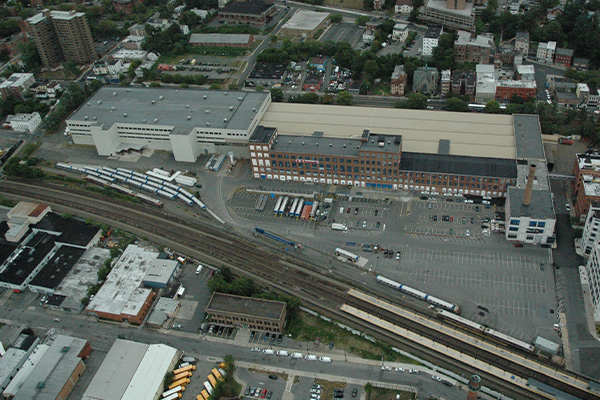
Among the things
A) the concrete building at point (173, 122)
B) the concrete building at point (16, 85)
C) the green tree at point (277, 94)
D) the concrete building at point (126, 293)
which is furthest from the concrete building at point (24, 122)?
the concrete building at point (126, 293)

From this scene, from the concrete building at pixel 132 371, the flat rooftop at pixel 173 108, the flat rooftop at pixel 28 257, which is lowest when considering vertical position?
the flat rooftop at pixel 28 257

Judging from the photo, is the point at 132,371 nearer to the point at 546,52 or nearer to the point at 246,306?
the point at 246,306

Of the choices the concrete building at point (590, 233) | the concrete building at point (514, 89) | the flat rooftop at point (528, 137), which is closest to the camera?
the concrete building at point (590, 233)

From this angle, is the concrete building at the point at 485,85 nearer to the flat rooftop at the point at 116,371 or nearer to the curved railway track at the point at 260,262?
the curved railway track at the point at 260,262

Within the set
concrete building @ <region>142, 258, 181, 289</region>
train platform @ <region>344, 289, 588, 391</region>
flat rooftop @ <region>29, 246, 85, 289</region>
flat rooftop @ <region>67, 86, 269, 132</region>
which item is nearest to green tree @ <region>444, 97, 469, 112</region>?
flat rooftop @ <region>67, 86, 269, 132</region>

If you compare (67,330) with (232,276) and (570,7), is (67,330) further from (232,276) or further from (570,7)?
(570,7)

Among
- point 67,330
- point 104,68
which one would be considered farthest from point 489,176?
point 104,68

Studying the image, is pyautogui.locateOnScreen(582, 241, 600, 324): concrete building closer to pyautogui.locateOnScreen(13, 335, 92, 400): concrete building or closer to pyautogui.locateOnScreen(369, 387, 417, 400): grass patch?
pyautogui.locateOnScreen(369, 387, 417, 400): grass patch
